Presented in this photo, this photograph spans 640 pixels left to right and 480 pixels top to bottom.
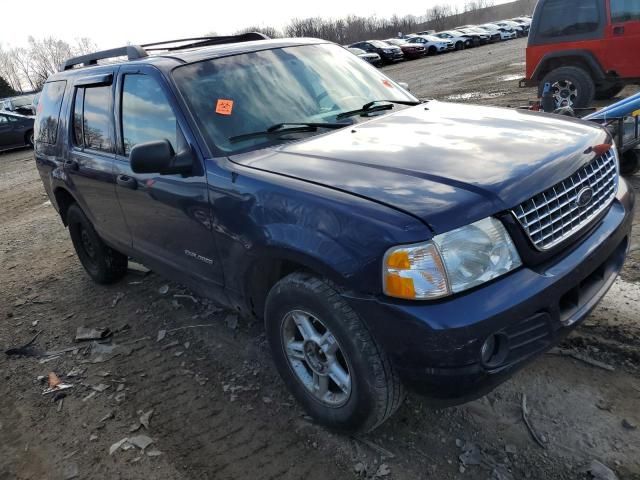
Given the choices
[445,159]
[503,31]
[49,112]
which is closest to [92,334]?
[49,112]

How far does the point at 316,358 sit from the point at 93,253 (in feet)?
10.5

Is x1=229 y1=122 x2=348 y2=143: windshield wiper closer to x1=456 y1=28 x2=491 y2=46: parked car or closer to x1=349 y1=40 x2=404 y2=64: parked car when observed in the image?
x1=349 y1=40 x2=404 y2=64: parked car

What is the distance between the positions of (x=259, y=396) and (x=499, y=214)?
180 cm

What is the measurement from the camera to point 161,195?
330 centimetres

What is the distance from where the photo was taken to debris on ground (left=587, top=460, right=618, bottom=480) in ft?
7.36

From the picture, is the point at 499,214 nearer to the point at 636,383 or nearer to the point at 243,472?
the point at 636,383

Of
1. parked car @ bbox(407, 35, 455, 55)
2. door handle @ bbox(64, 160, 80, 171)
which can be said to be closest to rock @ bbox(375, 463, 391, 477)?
door handle @ bbox(64, 160, 80, 171)

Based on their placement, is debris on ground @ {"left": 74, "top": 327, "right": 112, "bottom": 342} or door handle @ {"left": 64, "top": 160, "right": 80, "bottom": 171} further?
door handle @ {"left": 64, "top": 160, "right": 80, "bottom": 171}

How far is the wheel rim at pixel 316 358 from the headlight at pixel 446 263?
1.64 ft

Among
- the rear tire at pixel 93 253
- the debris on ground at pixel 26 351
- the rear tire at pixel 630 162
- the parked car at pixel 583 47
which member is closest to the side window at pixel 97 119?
the rear tire at pixel 93 253

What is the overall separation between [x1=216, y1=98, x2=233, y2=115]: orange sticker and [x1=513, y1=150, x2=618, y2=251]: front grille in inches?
67.9

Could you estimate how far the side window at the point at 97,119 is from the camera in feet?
12.6

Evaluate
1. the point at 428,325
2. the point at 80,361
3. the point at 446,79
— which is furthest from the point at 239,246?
the point at 446,79

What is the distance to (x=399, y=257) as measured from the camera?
2.08 m
